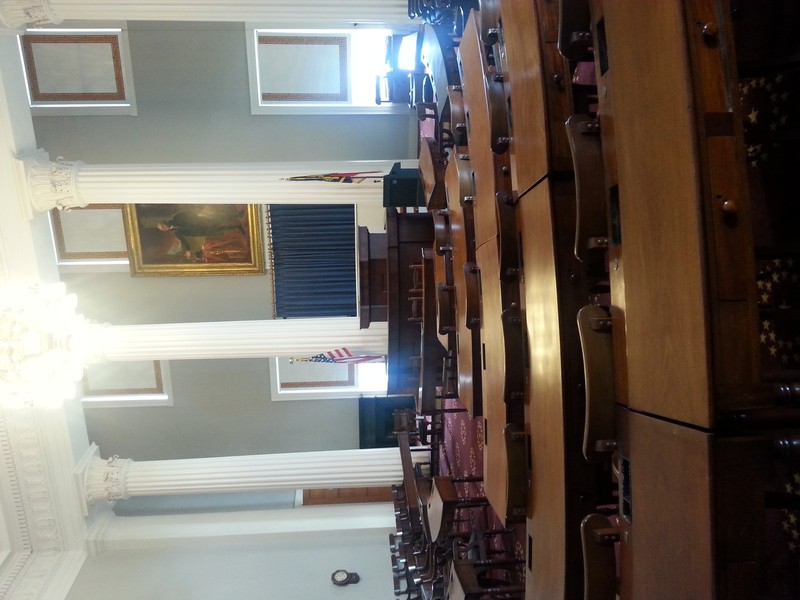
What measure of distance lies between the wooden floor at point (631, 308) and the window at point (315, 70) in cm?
453

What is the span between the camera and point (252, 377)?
6625 millimetres

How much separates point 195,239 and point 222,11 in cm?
284

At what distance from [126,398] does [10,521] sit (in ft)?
5.92

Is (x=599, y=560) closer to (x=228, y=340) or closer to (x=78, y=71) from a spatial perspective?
(x=228, y=340)

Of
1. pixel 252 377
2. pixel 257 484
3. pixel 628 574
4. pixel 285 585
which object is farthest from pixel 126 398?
pixel 628 574

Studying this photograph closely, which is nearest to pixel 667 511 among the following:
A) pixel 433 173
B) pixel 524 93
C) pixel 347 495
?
pixel 524 93

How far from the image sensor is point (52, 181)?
14.2 feet

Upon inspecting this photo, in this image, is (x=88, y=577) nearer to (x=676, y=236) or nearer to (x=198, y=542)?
(x=198, y=542)

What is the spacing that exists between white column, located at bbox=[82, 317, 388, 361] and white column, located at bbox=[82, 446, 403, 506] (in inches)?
42.6

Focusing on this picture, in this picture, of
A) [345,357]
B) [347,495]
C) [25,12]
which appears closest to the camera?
[25,12]

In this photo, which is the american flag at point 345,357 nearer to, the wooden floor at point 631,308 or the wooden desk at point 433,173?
the wooden desk at point 433,173

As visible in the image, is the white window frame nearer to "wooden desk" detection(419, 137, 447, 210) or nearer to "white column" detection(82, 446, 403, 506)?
"white column" detection(82, 446, 403, 506)

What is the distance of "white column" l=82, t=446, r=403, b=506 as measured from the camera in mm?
5098

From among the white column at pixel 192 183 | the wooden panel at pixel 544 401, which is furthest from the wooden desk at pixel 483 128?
the white column at pixel 192 183
